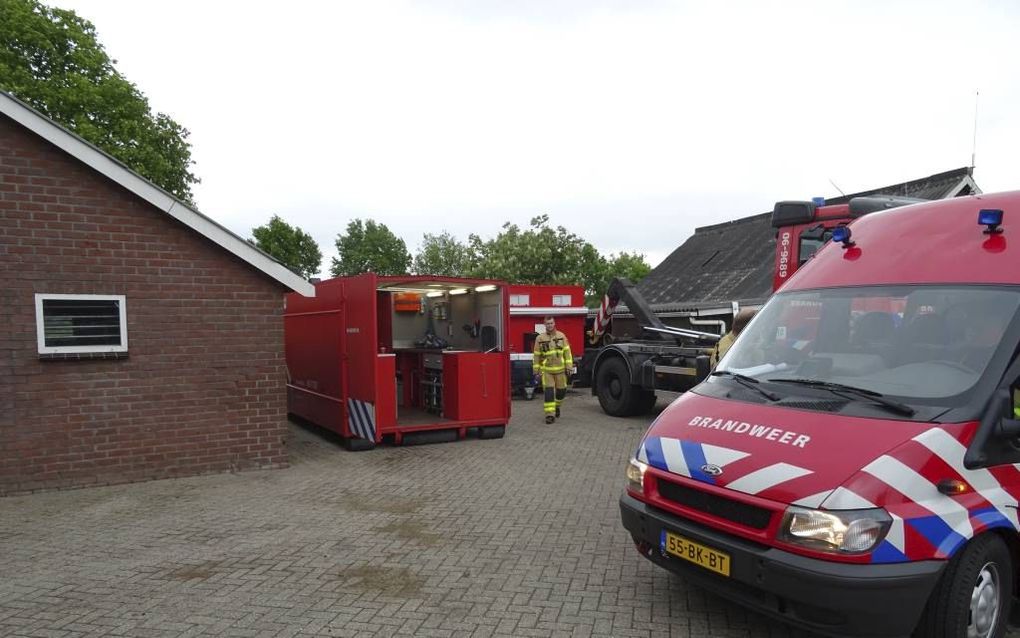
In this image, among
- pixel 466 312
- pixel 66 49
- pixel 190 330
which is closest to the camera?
pixel 190 330

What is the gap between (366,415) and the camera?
891 centimetres

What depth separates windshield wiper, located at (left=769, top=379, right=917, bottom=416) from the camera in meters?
3.14

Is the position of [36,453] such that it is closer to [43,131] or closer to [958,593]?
[43,131]

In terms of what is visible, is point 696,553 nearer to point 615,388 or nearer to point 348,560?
point 348,560

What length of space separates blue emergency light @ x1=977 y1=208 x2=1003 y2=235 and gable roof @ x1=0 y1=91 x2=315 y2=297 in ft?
22.5

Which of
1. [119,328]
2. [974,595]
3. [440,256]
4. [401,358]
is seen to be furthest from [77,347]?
[440,256]

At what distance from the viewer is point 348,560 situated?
4914 mm

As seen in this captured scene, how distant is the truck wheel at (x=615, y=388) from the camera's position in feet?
37.7

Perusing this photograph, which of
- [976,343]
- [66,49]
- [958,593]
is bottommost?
[958,593]

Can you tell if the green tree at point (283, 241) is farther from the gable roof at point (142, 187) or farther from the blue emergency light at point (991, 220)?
the blue emergency light at point (991, 220)

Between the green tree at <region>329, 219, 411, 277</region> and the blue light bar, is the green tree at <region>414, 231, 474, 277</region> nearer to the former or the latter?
the green tree at <region>329, 219, 411, 277</region>

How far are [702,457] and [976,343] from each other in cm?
153

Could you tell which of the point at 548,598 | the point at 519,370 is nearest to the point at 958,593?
the point at 548,598

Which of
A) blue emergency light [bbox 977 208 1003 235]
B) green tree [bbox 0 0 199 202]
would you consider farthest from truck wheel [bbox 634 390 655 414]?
green tree [bbox 0 0 199 202]
